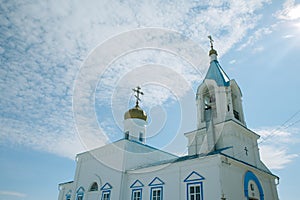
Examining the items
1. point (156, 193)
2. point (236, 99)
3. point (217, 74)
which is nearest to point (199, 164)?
point (156, 193)

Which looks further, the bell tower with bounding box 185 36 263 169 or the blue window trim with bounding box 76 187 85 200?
the blue window trim with bounding box 76 187 85 200

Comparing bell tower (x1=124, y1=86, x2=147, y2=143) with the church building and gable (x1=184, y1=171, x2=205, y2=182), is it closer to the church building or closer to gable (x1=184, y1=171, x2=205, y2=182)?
the church building

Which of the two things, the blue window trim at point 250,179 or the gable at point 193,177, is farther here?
the blue window trim at point 250,179

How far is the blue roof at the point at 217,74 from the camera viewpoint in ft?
48.6

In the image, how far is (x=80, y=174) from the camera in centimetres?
1833

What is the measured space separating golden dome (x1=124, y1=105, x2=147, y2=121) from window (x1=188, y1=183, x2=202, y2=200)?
8687 millimetres

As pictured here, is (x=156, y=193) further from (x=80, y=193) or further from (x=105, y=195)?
(x=80, y=193)

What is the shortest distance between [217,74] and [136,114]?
7.04 m

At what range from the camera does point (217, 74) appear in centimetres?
1533

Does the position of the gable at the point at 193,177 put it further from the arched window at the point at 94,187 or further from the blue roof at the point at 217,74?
the arched window at the point at 94,187

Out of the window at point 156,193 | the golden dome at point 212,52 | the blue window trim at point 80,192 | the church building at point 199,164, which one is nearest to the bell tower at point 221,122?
the church building at point 199,164

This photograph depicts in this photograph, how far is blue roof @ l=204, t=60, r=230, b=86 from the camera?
14828mm

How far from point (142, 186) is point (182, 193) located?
2.98 metres

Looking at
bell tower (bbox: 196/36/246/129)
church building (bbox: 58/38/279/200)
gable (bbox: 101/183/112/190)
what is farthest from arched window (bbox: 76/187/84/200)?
bell tower (bbox: 196/36/246/129)
